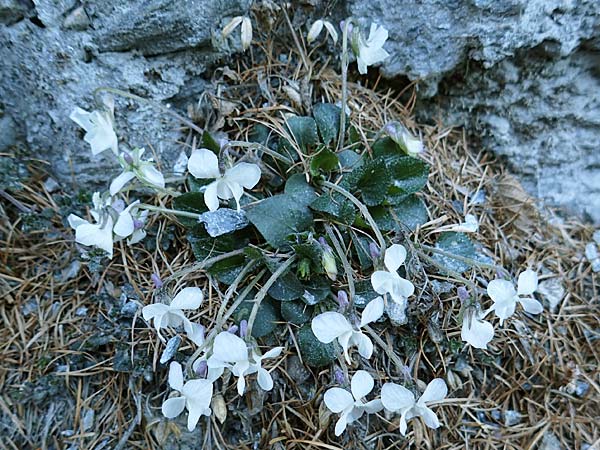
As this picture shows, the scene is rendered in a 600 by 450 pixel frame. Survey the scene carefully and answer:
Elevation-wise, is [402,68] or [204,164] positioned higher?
[402,68]

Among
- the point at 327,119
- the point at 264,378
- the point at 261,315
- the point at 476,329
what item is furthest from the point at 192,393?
the point at 327,119

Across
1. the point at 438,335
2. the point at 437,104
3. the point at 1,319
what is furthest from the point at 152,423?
the point at 437,104

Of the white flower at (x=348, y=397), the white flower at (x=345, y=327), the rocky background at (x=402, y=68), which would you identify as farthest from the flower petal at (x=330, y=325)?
the rocky background at (x=402, y=68)

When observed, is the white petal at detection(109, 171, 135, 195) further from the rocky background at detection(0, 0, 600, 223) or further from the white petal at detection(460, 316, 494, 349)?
the white petal at detection(460, 316, 494, 349)

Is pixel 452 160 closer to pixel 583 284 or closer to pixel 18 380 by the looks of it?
pixel 583 284

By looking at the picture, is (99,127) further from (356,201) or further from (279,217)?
(356,201)

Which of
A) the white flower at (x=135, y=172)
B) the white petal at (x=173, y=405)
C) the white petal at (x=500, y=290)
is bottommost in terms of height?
the white petal at (x=173, y=405)

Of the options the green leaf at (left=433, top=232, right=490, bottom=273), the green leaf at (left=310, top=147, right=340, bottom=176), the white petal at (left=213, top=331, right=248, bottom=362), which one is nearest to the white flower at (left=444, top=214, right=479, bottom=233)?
the green leaf at (left=433, top=232, right=490, bottom=273)

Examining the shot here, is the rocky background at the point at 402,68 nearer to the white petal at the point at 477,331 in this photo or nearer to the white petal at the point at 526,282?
the white petal at the point at 526,282
